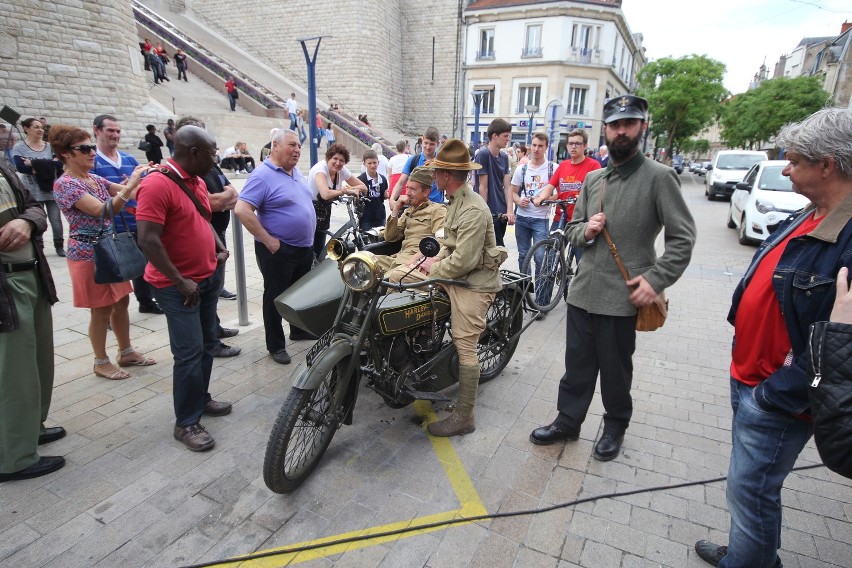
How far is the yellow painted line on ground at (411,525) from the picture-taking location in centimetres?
224

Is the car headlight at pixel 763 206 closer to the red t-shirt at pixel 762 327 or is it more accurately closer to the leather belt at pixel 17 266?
the red t-shirt at pixel 762 327

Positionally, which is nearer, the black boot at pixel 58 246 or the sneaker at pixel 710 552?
the sneaker at pixel 710 552

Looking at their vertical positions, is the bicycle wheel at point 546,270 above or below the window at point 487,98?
below

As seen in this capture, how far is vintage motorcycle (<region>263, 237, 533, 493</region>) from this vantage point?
253 cm

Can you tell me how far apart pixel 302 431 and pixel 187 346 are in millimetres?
947

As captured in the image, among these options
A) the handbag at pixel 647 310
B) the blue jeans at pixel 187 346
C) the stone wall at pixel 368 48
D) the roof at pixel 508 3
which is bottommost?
the blue jeans at pixel 187 346

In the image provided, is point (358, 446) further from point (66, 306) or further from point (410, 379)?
point (66, 306)

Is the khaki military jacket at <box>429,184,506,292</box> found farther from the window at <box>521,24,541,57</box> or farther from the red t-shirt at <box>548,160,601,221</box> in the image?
the window at <box>521,24,541,57</box>

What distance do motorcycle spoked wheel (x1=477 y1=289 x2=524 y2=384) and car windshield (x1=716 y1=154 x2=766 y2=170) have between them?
19591 mm

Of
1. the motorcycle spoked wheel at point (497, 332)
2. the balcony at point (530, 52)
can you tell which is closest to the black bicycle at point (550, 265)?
the motorcycle spoked wheel at point (497, 332)

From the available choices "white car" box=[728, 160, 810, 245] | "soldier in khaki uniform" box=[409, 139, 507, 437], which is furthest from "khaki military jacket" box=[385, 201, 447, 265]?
"white car" box=[728, 160, 810, 245]

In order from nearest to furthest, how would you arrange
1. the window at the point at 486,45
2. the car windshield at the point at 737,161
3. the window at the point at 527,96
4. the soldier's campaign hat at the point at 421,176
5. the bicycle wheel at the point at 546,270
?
the soldier's campaign hat at the point at 421,176, the bicycle wheel at the point at 546,270, the car windshield at the point at 737,161, the window at the point at 486,45, the window at the point at 527,96

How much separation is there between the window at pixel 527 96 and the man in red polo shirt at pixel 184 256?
3868 centimetres

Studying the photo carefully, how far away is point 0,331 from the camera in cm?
250
